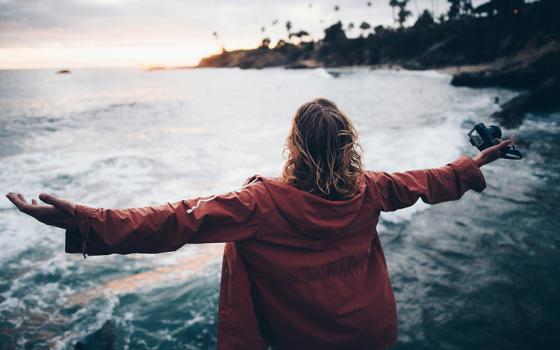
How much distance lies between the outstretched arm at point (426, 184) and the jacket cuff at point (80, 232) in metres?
1.36

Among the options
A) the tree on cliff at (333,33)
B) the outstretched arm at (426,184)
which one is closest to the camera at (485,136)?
the outstretched arm at (426,184)

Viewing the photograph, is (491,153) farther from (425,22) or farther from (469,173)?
(425,22)

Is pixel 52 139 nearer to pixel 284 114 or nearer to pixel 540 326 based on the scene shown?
pixel 284 114

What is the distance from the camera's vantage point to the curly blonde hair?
5.75ft

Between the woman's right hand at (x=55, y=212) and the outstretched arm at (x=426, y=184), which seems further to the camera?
the outstretched arm at (x=426, y=184)

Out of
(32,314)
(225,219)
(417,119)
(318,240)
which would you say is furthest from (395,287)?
(417,119)

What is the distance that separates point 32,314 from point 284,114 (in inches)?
750

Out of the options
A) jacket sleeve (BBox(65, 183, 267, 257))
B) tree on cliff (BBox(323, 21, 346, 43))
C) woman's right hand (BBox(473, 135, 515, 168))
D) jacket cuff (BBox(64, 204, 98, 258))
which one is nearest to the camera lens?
woman's right hand (BBox(473, 135, 515, 168))

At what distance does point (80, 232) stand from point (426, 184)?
173cm

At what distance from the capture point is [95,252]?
1457 millimetres

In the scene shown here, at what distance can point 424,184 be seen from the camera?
6.55 ft

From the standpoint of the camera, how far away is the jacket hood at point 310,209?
1657 mm

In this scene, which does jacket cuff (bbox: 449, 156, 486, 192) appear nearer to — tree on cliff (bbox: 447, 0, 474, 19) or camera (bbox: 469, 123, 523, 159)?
camera (bbox: 469, 123, 523, 159)

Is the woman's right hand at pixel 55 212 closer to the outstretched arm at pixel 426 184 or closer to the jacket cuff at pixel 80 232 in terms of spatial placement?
the jacket cuff at pixel 80 232
